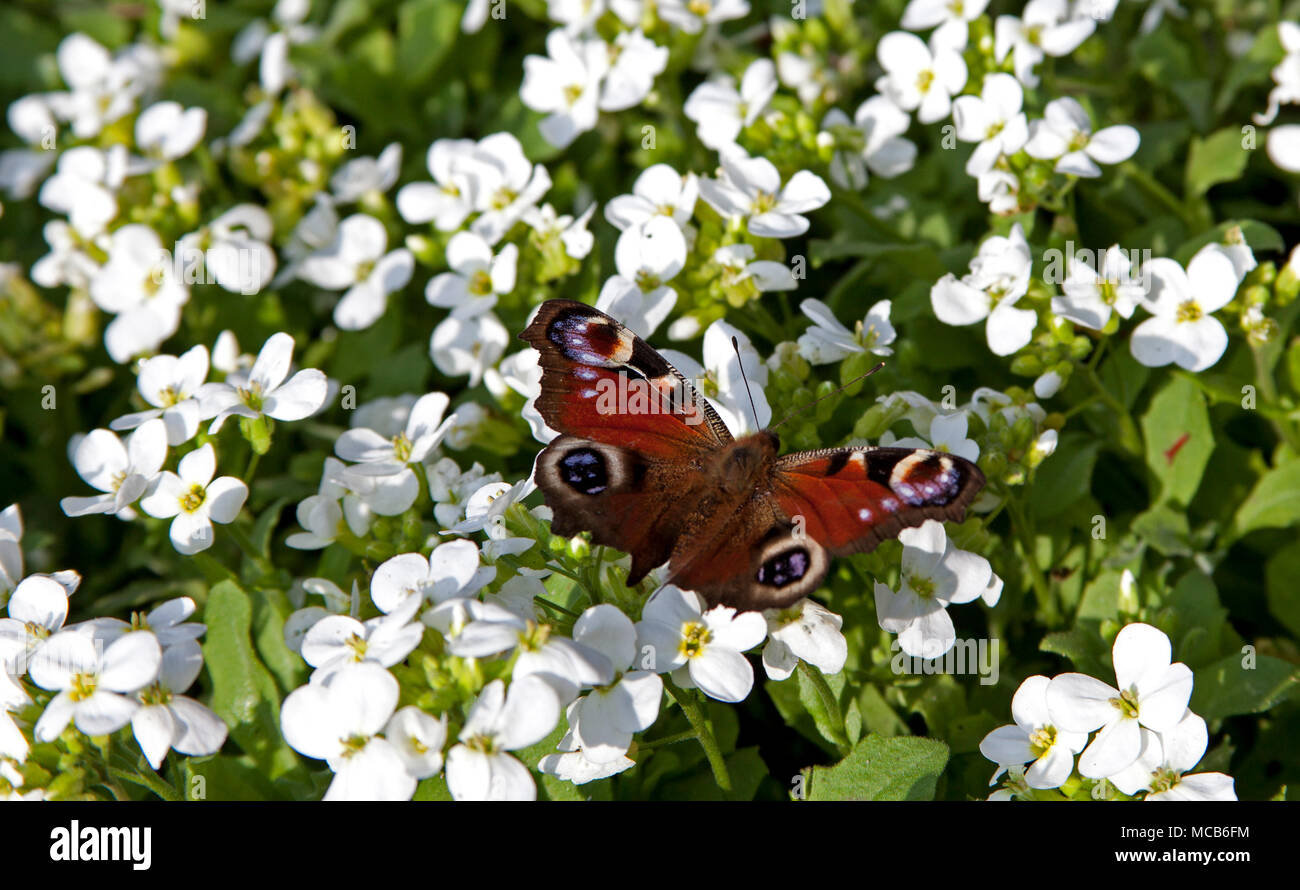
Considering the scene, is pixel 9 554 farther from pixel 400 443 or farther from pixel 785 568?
pixel 785 568

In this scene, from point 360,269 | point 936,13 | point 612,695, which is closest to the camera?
point 612,695

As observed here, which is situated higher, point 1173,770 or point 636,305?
point 636,305

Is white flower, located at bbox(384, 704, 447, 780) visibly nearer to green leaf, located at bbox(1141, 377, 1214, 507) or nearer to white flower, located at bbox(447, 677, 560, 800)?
white flower, located at bbox(447, 677, 560, 800)

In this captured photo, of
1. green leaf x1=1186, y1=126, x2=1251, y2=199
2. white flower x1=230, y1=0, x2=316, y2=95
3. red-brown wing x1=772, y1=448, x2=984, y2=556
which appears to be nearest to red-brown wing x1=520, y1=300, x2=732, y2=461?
red-brown wing x1=772, y1=448, x2=984, y2=556

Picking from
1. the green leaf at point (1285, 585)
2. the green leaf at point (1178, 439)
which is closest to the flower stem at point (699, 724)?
the green leaf at point (1178, 439)

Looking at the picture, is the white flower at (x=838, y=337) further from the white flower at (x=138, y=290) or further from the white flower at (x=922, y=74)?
the white flower at (x=138, y=290)

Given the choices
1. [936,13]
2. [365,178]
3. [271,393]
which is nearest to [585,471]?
[271,393]

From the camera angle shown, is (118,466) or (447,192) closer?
(118,466)

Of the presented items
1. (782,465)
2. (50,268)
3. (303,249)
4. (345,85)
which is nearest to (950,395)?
(782,465)
